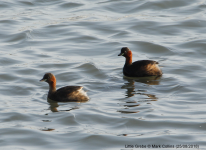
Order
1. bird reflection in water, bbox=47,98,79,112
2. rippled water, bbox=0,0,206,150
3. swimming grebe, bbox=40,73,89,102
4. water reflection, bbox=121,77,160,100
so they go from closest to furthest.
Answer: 1. rippled water, bbox=0,0,206,150
2. bird reflection in water, bbox=47,98,79,112
3. swimming grebe, bbox=40,73,89,102
4. water reflection, bbox=121,77,160,100

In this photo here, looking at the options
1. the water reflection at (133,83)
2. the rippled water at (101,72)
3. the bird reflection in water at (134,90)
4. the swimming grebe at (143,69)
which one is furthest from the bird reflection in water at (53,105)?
the swimming grebe at (143,69)

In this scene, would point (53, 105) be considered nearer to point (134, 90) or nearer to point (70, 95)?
point (70, 95)

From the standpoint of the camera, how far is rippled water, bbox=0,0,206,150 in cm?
880

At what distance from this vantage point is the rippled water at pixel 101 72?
28.9ft

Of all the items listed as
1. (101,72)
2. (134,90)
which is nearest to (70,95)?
(134,90)

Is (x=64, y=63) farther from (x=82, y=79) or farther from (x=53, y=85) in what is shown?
(x=53, y=85)

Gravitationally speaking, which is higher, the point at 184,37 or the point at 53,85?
the point at 184,37

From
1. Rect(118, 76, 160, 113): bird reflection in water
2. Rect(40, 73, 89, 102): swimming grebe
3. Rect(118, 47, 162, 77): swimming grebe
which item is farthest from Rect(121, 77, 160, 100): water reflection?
Rect(40, 73, 89, 102): swimming grebe

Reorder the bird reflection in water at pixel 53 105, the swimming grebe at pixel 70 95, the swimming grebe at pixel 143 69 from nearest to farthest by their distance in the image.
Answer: the bird reflection in water at pixel 53 105
the swimming grebe at pixel 70 95
the swimming grebe at pixel 143 69

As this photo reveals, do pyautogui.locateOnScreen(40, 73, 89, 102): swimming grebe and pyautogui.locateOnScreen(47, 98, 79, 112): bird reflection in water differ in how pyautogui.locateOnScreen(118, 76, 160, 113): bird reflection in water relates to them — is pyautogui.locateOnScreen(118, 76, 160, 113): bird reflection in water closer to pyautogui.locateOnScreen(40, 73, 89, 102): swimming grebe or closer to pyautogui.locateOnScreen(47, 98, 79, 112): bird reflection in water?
pyautogui.locateOnScreen(40, 73, 89, 102): swimming grebe

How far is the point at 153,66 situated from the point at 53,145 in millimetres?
5275

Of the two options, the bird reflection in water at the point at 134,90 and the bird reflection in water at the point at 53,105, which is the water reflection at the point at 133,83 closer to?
the bird reflection in water at the point at 134,90

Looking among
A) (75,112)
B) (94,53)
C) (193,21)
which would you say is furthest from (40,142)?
(193,21)

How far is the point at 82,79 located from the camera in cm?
1249
